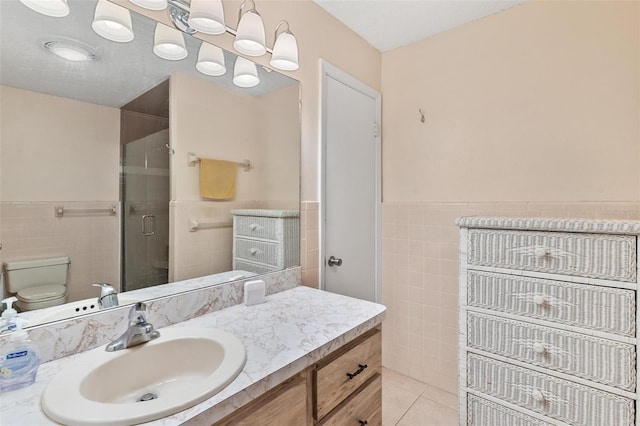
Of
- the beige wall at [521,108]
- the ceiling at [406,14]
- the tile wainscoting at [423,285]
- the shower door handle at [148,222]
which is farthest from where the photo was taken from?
the tile wainscoting at [423,285]

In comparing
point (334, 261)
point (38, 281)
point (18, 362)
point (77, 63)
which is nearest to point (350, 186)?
point (334, 261)

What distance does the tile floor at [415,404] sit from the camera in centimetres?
180

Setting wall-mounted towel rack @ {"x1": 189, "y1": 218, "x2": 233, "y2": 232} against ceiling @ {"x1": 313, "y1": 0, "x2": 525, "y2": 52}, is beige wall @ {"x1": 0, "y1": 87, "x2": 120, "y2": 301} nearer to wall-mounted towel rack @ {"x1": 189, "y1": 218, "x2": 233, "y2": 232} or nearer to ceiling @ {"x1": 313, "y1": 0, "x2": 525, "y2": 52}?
wall-mounted towel rack @ {"x1": 189, "y1": 218, "x2": 233, "y2": 232}

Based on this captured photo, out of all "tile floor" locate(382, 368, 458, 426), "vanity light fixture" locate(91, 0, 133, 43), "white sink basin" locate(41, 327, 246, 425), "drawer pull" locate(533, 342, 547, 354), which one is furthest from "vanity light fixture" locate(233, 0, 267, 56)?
"tile floor" locate(382, 368, 458, 426)

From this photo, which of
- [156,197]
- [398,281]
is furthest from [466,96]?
[156,197]

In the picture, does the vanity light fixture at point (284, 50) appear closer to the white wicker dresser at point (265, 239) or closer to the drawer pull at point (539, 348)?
the white wicker dresser at point (265, 239)

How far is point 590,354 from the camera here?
1.25 m

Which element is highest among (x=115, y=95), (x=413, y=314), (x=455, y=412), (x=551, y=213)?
(x=115, y=95)

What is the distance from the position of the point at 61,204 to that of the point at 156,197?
274 mm

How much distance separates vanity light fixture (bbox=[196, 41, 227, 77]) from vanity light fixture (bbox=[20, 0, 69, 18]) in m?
0.44

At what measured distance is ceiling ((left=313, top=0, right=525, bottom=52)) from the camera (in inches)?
69.8

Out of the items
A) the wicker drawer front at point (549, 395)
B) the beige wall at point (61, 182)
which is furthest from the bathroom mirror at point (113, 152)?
the wicker drawer front at point (549, 395)

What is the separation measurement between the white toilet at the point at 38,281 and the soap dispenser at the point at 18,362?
0.13m

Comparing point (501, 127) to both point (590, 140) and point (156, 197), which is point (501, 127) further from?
point (156, 197)
